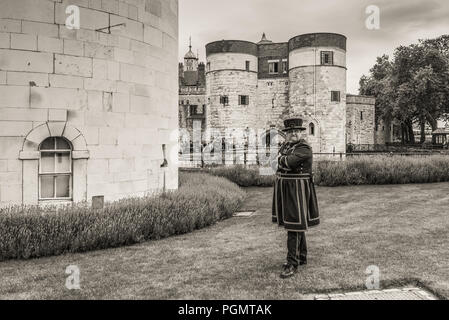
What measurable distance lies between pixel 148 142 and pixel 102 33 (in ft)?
8.81

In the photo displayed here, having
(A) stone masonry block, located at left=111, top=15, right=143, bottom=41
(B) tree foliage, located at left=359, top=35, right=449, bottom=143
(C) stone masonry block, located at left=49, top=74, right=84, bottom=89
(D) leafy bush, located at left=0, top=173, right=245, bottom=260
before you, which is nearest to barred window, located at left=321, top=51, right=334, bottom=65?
(B) tree foliage, located at left=359, top=35, right=449, bottom=143

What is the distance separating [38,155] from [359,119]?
46.8 meters

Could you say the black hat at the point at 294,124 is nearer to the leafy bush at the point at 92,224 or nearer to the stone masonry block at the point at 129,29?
the leafy bush at the point at 92,224

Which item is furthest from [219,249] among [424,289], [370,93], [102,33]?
[370,93]

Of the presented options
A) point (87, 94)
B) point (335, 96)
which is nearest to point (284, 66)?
point (335, 96)

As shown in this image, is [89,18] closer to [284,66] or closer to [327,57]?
[327,57]

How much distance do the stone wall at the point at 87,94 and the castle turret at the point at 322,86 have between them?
96.5 feet

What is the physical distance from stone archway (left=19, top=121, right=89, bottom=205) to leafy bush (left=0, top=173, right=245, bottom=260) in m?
0.38

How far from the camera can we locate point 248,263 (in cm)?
646

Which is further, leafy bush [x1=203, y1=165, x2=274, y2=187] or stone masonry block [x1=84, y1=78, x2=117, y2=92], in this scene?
leafy bush [x1=203, y1=165, x2=274, y2=187]

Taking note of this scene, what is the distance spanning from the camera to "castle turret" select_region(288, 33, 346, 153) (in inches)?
1496

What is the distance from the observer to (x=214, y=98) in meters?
41.1

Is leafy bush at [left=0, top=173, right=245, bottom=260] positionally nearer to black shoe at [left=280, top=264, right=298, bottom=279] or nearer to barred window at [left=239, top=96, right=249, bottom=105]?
black shoe at [left=280, top=264, right=298, bottom=279]

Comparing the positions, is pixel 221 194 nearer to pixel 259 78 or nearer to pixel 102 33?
pixel 102 33
